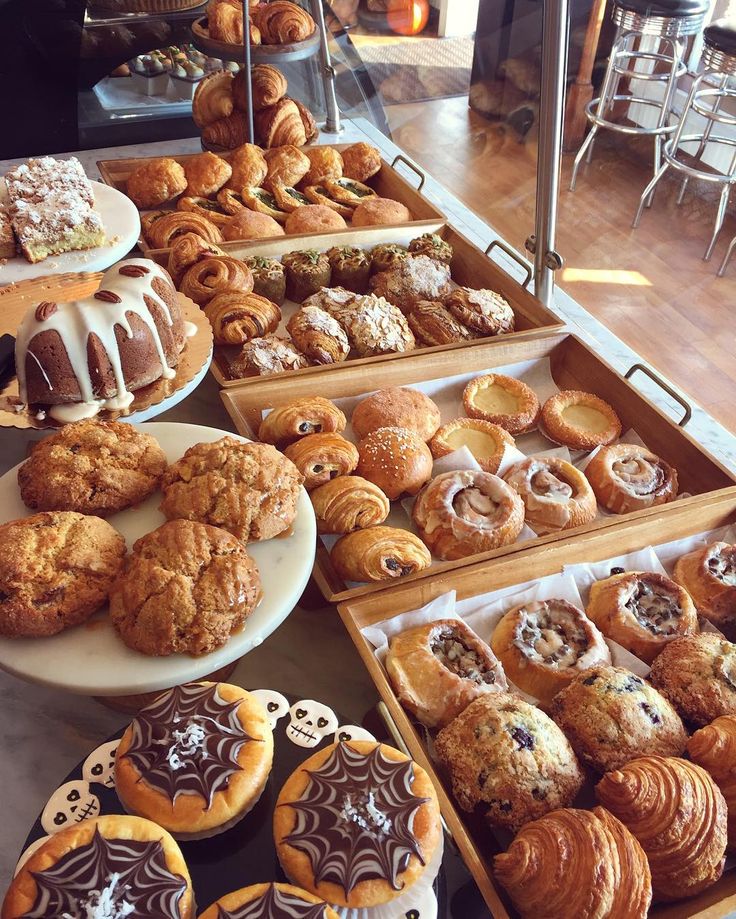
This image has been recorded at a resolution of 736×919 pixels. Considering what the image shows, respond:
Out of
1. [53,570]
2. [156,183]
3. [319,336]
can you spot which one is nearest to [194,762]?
[53,570]

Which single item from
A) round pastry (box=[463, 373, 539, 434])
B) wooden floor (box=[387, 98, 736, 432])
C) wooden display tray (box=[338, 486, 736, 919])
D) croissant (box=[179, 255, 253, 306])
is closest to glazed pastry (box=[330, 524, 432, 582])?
wooden display tray (box=[338, 486, 736, 919])

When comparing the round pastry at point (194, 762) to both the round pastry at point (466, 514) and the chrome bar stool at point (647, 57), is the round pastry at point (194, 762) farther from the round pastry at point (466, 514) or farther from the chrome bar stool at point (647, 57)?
the chrome bar stool at point (647, 57)

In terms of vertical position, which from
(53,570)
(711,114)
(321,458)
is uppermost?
(711,114)

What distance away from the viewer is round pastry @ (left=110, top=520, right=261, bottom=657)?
0.86 metres

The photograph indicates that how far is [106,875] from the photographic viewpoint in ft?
2.17

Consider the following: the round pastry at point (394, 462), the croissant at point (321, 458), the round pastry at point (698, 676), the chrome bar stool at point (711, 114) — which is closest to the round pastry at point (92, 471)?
the croissant at point (321, 458)

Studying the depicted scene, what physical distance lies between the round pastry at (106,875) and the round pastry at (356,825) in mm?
116

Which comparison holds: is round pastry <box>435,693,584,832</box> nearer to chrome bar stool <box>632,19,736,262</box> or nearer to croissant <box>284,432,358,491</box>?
croissant <box>284,432,358,491</box>

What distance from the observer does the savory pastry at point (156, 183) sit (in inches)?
84.0

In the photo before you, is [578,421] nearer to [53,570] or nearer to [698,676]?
[698,676]

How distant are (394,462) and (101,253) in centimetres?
90

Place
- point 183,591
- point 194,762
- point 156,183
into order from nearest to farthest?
point 194,762
point 183,591
point 156,183

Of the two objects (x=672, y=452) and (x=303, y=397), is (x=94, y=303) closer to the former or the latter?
(x=303, y=397)

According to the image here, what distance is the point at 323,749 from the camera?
32.4 inches
